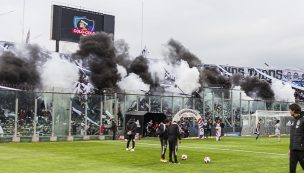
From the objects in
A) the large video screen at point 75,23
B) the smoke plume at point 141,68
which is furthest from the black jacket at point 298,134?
the smoke plume at point 141,68

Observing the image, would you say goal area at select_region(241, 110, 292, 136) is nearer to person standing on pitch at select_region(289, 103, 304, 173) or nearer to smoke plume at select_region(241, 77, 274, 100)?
smoke plume at select_region(241, 77, 274, 100)

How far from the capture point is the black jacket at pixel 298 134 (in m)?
10.7

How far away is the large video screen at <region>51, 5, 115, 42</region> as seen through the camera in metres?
61.0

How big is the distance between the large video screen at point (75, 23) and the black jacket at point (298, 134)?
5295cm

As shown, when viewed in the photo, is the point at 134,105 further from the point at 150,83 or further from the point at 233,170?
the point at 233,170

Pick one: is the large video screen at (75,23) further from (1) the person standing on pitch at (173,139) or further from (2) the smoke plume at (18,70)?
(1) the person standing on pitch at (173,139)

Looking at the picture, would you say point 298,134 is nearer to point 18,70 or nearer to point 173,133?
point 173,133

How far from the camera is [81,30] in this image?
63188 millimetres

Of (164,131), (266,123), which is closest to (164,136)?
(164,131)

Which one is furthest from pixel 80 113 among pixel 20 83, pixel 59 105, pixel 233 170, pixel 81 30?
pixel 233 170

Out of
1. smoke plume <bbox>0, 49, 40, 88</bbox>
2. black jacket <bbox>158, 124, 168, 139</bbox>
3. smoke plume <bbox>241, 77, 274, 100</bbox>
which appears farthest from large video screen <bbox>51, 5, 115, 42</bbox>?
black jacket <bbox>158, 124, 168, 139</bbox>

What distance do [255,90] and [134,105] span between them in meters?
41.6

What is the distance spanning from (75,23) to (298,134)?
54.9 metres

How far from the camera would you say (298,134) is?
10789 mm
